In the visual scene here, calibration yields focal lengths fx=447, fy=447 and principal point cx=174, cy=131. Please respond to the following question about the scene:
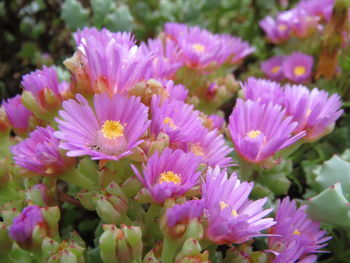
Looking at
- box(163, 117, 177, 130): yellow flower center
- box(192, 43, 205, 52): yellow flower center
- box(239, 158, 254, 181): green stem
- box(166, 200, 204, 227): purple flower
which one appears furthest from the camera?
box(192, 43, 205, 52): yellow flower center

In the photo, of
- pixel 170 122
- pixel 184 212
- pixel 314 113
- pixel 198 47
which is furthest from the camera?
pixel 198 47

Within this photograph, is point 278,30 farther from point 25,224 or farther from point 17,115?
point 25,224

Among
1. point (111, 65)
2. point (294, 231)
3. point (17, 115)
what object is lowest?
point (294, 231)

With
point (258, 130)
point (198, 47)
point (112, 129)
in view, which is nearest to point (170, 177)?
point (112, 129)

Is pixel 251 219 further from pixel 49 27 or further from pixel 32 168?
pixel 49 27

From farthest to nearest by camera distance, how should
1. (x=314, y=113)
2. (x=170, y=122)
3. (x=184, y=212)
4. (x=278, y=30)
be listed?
(x=278, y=30) → (x=314, y=113) → (x=170, y=122) → (x=184, y=212)

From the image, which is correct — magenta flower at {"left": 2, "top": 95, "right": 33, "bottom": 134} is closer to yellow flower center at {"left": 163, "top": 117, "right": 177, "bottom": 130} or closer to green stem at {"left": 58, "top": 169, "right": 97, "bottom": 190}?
green stem at {"left": 58, "top": 169, "right": 97, "bottom": 190}

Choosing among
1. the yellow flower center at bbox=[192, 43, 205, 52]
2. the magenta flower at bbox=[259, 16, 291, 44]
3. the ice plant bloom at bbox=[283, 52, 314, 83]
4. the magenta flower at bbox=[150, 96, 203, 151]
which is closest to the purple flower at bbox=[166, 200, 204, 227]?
the magenta flower at bbox=[150, 96, 203, 151]
